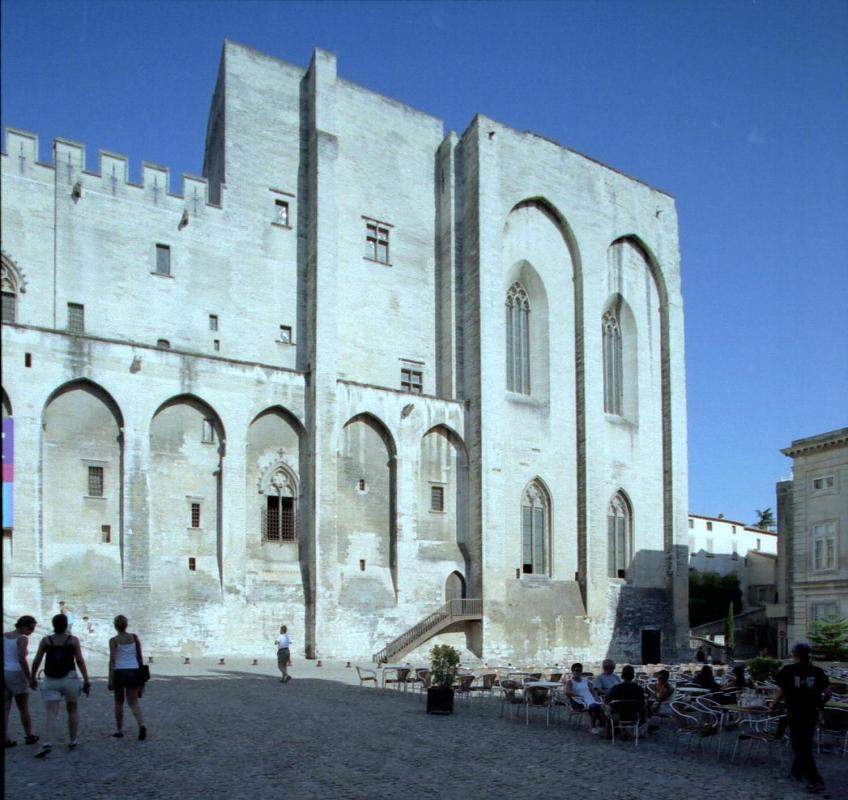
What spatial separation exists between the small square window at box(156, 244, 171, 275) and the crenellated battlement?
4.66 ft

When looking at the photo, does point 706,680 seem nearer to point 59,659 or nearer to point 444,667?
point 444,667

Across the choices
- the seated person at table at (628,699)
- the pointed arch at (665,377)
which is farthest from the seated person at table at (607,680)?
the pointed arch at (665,377)

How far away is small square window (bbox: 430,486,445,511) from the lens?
105 ft

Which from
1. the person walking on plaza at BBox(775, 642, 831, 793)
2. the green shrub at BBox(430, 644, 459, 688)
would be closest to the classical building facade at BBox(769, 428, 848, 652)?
the green shrub at BBox(430, 644, 459, 688)

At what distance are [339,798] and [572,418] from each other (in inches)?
1126

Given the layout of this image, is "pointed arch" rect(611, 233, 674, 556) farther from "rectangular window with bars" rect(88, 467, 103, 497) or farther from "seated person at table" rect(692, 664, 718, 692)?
"seated person at table" rect(692, 664, 718, 692)

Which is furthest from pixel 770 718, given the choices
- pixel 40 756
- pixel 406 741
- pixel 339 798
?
pixel 40 756

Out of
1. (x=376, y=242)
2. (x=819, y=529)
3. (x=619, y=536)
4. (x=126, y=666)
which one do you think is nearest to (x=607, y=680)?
(x=126, y=666)

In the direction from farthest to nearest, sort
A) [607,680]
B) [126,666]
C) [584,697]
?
[607,680] < [584,697] < [126,666]

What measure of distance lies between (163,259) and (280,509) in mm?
8714

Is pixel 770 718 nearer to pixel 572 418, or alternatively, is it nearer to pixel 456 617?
pixel 456 617

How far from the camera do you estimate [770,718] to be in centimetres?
1176

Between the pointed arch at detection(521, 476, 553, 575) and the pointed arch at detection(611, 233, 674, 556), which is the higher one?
the pointed arch at detection(611, 233, 674, 556)

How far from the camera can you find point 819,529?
113 ft
